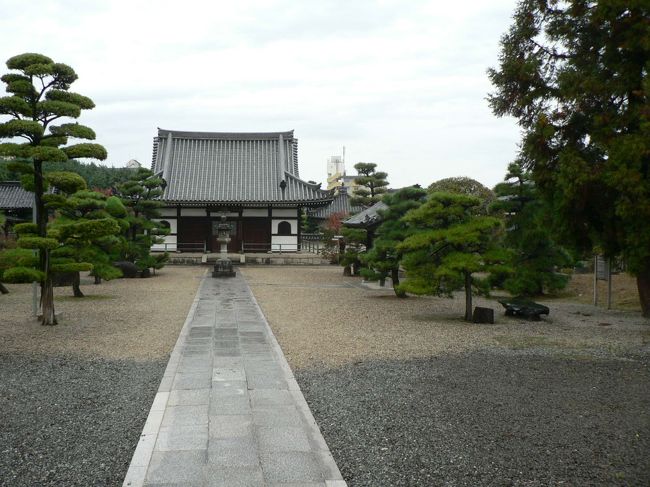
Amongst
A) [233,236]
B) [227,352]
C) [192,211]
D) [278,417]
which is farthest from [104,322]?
[192,211]

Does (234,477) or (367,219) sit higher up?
(367,219)

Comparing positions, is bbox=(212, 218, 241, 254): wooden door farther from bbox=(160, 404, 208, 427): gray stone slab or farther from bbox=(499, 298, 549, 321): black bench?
bbox=(160, 404, 208, 427): gray stone slab

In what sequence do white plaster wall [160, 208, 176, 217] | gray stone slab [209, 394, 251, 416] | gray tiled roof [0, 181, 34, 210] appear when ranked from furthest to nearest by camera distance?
white plaster wall [160, 208, 176, 217]
gray tiled roof [0, 181, 34, 210]
gray stone slab [209, 394, 251, 416]

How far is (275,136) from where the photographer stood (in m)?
37.1

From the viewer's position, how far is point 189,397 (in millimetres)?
6012

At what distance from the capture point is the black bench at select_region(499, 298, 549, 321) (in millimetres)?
12312

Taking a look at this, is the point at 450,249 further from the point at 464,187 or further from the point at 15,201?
the point at 15,201

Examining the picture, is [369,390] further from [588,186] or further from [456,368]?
[588,186]

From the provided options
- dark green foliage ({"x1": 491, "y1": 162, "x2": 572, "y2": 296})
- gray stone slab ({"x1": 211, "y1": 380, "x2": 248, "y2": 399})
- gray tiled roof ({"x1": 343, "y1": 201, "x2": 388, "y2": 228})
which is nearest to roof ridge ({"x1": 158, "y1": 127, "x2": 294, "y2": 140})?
gray tiled roof ({"x1": 343, "y1": 201, "x2": 388, "y2": 228})

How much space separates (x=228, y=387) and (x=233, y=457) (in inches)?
80.0

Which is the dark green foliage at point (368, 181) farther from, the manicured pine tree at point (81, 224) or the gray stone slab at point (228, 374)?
the gray stone slab at point (228, 374)

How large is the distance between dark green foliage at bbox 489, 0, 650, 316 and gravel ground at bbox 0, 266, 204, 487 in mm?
7447

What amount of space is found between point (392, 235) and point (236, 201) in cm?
1820

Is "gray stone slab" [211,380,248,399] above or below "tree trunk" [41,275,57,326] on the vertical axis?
below
